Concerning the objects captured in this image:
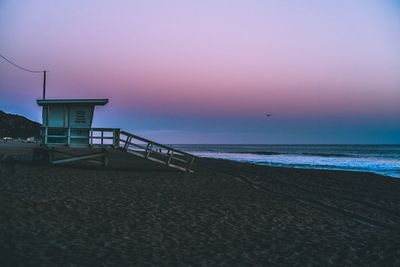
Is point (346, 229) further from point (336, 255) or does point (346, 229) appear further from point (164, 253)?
point (164, 253)

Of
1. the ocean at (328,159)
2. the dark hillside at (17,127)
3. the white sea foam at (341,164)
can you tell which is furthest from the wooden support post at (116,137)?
the dark hillside at (17,127)

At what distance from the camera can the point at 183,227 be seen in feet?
27.6

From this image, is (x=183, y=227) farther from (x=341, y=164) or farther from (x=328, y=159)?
(x=328, y=159)

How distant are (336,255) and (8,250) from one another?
211 inches

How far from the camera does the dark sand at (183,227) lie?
6355mm

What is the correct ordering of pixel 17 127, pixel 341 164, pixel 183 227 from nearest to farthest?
pixel 183 227 → pixel 341 164 → pixel 17 127

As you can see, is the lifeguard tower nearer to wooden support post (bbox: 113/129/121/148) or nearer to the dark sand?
wooden support post (bbox: 113/129/121/148)

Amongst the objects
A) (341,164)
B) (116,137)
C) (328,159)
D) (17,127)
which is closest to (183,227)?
(116,137)

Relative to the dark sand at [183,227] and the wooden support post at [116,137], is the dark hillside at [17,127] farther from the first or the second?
the dark sand at [183,227]

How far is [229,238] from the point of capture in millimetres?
7672

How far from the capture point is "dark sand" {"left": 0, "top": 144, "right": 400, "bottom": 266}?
6355 millimetres

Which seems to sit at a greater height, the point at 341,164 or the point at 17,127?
the point at 17,127

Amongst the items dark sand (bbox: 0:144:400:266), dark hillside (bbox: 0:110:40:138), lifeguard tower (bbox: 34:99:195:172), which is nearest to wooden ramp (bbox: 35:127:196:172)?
lifeguard tower (bbox: 34:99:195:172)

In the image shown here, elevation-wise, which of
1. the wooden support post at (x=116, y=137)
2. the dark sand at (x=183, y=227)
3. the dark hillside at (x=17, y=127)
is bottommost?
the dark sand at (x=183, y=227)
